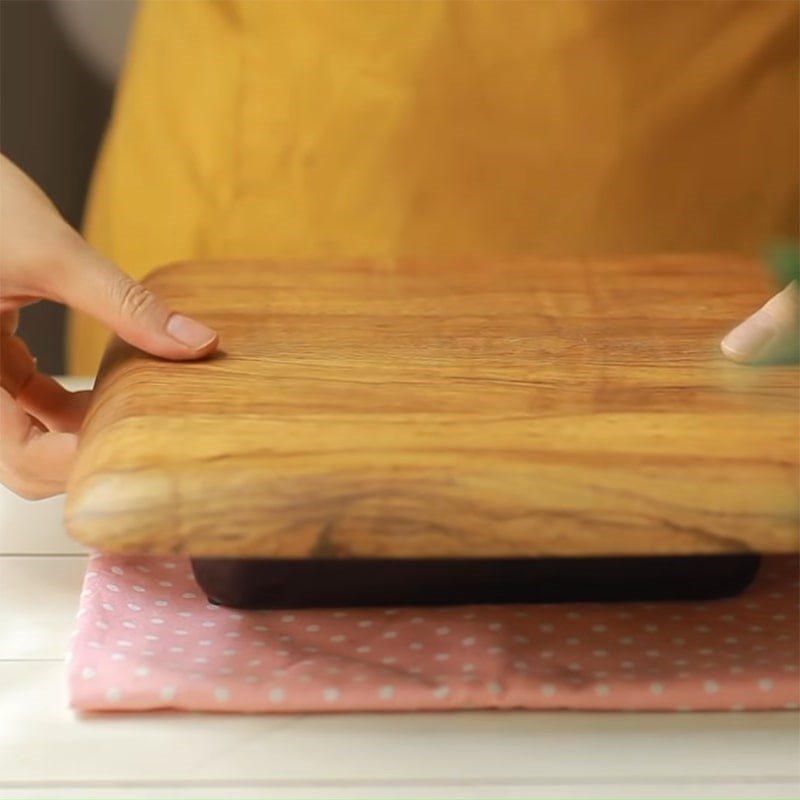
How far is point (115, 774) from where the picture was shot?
0.49 metres

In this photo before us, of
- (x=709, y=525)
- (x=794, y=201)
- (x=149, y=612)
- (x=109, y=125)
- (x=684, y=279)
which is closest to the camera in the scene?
(x=709, y=525)

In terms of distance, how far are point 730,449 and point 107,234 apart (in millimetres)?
806

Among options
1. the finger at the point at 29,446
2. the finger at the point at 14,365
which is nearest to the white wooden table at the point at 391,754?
the finger at the point at 29,446

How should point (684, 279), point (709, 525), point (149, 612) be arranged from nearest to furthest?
point (709, 525), point (149, 612), point (684, 279)

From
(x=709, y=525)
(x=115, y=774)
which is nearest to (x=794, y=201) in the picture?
(x=709, y=525)

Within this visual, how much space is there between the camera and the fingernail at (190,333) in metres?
0.61

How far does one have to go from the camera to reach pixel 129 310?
0.64 metres

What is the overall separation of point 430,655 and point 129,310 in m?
0.24

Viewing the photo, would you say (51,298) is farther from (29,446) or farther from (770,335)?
(770,335)

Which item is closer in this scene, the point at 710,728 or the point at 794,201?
the point at 710,728

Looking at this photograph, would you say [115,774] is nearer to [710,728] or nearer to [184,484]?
[184,484]

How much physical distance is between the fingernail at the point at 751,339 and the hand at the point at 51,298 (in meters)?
0.26

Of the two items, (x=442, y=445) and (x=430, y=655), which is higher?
(x=442, y=445)

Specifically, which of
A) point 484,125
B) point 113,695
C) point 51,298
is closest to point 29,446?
point 51,298
